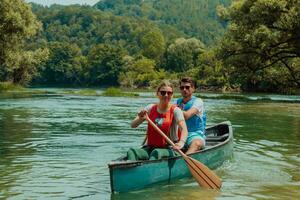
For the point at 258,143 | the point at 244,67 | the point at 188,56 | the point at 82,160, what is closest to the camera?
the point at 82,160

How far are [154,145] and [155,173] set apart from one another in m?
0.92

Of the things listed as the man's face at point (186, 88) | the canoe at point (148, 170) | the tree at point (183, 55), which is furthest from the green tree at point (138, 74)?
the canoe at point (148, 170)

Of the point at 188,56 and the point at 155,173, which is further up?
the point at 188,56

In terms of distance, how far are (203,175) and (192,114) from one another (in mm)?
1491

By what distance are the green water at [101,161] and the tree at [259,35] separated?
1359cm

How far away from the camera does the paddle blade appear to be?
359 inches

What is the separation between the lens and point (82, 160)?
1211 centimetres

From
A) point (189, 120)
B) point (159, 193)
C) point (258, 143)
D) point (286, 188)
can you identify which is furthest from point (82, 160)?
point (258, 143)

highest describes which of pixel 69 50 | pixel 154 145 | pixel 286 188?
Result: pixel 69 50

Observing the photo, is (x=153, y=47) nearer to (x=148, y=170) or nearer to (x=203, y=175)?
(x=203, y=175)

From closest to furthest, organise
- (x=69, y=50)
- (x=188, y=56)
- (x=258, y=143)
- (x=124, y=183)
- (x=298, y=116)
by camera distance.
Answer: (x=124, y=183) < (x=258, y=143) < (x=298, y=116) < (x=188, y=56) < (x=69, y=50)

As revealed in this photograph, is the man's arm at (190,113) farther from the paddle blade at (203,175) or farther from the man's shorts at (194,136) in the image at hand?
the paddle blade at (203,175)

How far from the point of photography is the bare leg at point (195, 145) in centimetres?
1000

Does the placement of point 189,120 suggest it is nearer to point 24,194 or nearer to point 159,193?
point 159,193
